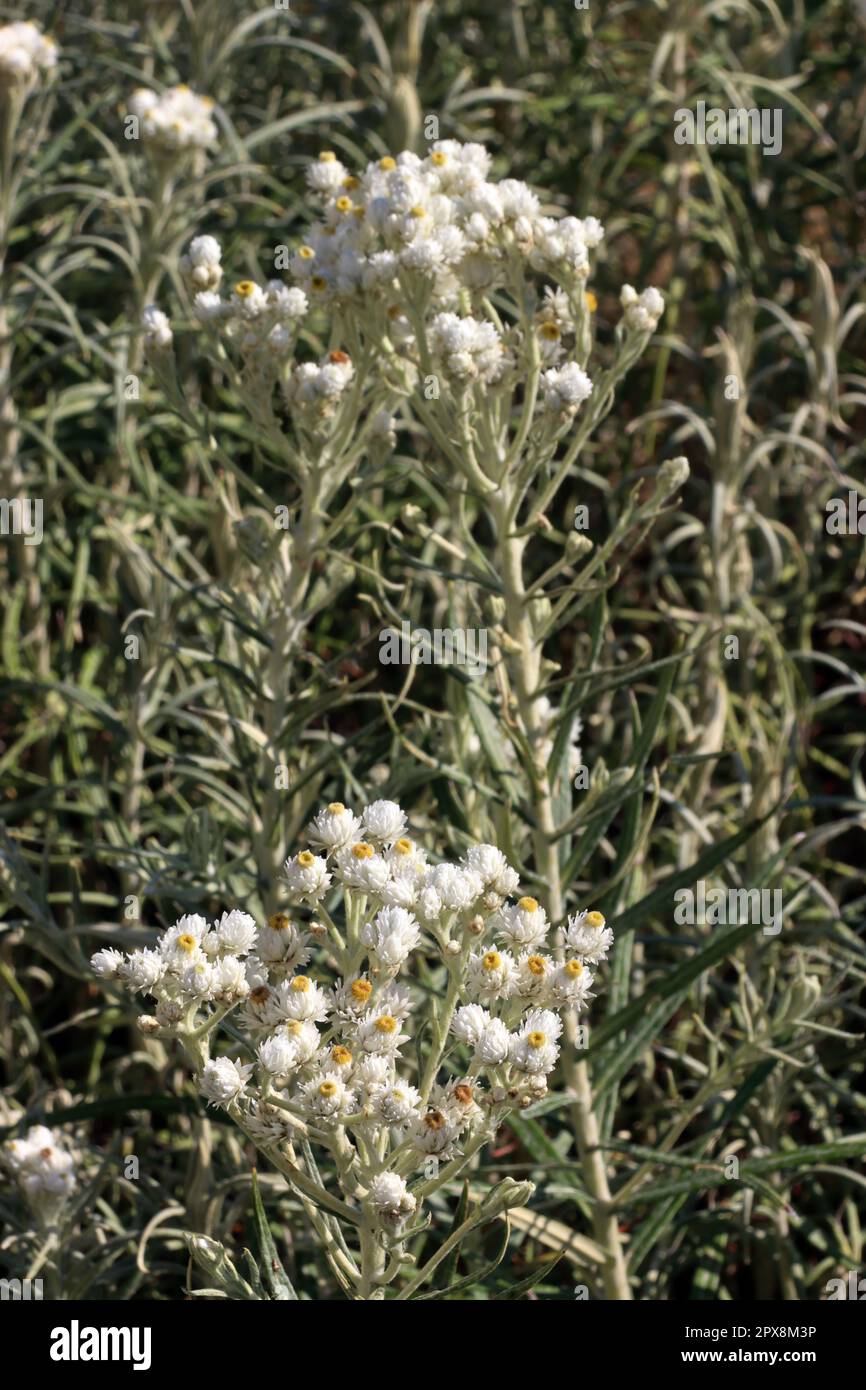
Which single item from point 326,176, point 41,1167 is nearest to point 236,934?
point 41,1167

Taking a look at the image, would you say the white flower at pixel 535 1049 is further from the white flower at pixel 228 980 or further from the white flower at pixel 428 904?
the white flower at pixel 228 980

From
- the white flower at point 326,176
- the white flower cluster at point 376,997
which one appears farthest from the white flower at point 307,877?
the white flower at point 326,176

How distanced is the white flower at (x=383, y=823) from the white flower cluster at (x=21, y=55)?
1644 millimetres

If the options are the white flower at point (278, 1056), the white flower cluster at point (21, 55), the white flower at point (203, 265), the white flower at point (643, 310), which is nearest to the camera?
the white flower at point (278, 1056)

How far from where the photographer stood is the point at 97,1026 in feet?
8.36

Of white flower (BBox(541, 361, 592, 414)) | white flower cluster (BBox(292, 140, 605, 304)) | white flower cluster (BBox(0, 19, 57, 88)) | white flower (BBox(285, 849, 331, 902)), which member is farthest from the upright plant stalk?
white flower cluster (BBox(0, 19, 57, 88))

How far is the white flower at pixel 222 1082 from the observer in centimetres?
130

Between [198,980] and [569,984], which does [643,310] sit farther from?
[198,980]

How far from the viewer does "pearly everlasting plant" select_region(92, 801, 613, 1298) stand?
1318 millimetres

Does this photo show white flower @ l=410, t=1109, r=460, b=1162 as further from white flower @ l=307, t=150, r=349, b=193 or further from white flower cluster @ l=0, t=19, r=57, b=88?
white flower cluster @ l=0, t=19, r=57, b=88

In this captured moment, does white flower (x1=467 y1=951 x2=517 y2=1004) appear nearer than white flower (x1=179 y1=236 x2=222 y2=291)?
Yes

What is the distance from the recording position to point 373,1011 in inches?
53.7

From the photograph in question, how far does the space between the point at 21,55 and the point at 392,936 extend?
1794 mm

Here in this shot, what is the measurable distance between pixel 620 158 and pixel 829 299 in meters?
0.64
